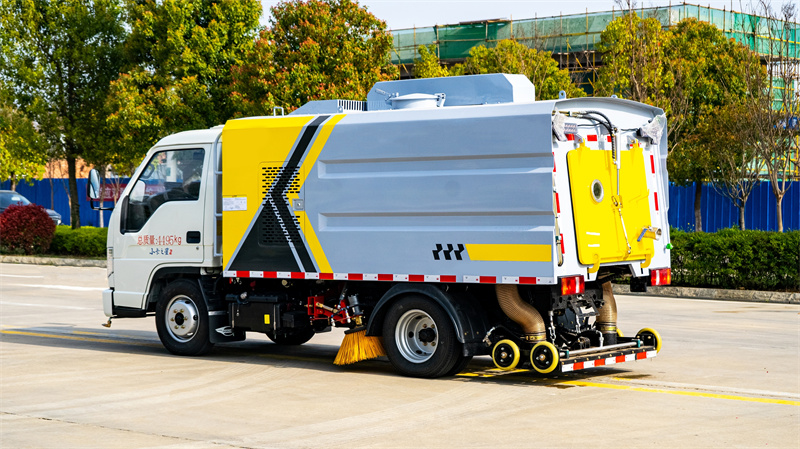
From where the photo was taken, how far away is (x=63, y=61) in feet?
103

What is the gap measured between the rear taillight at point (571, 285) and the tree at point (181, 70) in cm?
2053

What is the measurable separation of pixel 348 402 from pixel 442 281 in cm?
162

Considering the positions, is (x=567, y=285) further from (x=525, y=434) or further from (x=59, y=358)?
(x=59, y=358)

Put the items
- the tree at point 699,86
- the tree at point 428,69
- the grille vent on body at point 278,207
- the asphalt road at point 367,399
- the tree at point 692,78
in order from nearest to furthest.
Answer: the asphalt road at point 367,399 → the grille vent on body at point 278,207 → the tree at point 692,78 → the tree at point 699,86 → the tree at point 428,69

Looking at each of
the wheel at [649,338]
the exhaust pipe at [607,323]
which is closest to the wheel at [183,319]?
the exhaust pipe at [607,323]

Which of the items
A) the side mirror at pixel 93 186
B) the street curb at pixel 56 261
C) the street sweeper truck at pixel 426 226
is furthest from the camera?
the street curb at pixel 56 261

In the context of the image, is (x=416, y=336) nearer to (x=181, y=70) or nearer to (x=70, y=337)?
(x=70, y=337)

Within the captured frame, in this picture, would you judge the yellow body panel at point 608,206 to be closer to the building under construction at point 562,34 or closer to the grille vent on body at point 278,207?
the grille vent on body at point 278,207

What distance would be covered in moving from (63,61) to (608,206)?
2523 centimetres

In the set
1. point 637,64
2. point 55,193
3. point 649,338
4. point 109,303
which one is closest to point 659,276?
point 649,338

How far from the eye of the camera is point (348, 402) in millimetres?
8875

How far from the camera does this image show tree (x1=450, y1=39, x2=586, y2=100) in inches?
1240

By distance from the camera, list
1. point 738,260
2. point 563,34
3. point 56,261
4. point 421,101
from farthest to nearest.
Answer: point 563,34
point 56,261
point 738,260
point 421,101

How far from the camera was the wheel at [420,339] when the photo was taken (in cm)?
984
